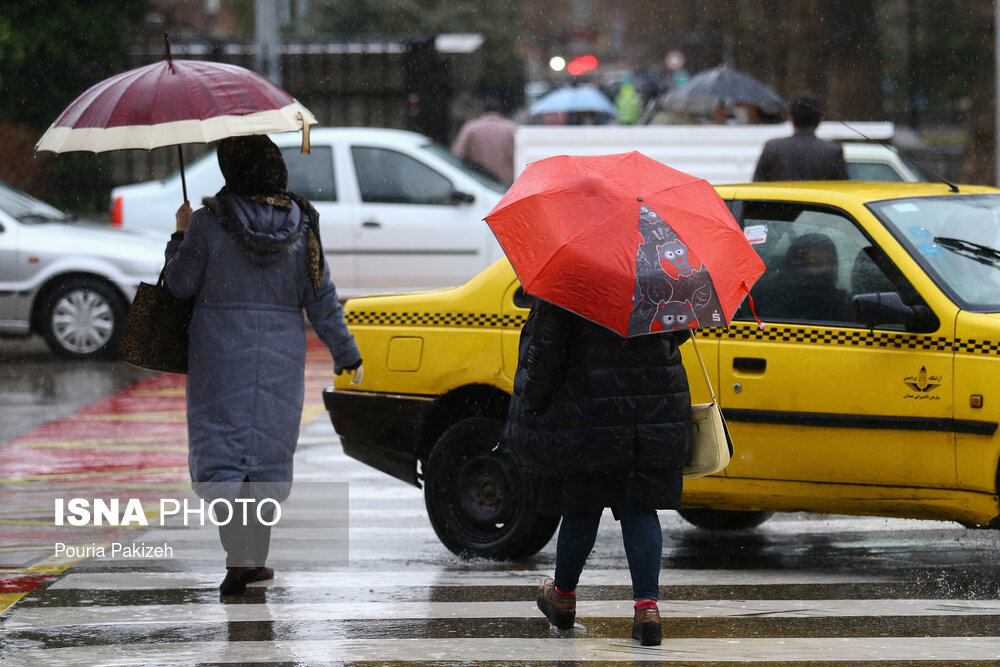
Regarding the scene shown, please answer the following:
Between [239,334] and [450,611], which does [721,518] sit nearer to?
[450,611]

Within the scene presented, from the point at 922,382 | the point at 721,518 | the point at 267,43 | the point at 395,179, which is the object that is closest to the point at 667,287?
the point at 922,382

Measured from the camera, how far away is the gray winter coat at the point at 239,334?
6152 mm

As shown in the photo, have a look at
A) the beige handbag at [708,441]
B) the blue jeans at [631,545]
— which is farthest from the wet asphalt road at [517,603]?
the beige handbag at [708,441]

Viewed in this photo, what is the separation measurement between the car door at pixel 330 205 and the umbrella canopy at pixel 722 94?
4887 millimetres

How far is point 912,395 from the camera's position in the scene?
6.11 metres

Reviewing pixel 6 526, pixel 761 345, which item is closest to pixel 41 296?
pixel 6 526

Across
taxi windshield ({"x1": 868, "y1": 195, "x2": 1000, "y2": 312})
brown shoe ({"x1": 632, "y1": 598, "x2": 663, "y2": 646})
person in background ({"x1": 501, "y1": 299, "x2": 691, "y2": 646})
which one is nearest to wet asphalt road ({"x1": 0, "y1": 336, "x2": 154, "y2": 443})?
person in background ({"x1": 501, "y1": 299, "x2": 691, "y2": 646})

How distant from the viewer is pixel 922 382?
609cm

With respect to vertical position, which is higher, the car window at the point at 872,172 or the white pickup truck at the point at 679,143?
the white pickup truck at the point at 679,143

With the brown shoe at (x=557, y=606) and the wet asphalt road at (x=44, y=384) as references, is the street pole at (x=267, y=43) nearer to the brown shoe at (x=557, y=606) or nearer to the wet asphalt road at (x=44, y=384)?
the wet asphalt road at (x=44, y=384)

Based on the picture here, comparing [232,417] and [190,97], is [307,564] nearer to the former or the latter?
[232,417]

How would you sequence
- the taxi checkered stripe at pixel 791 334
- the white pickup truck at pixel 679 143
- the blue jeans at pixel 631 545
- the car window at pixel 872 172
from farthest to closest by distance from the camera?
the white pickup truck at pixel 679 143 < the car window at pixel 872 172 < the taxi checkered stripe at pixel 791 334 < the blue jeans at pixel 631 545

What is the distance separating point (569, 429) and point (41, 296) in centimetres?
903

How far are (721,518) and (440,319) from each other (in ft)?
5.56
